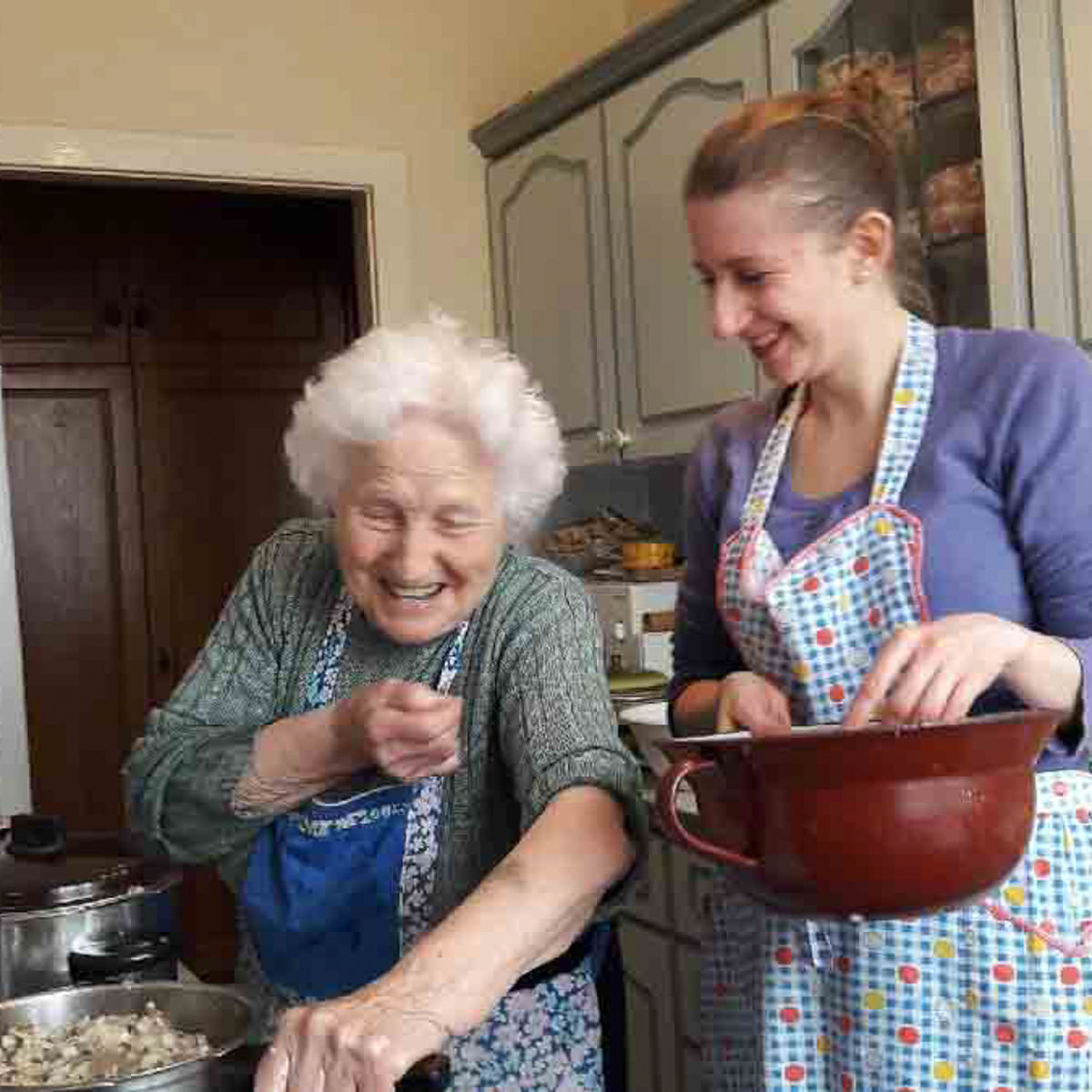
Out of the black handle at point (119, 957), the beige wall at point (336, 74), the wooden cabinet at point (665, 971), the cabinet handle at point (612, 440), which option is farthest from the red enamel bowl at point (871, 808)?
the beige wall at point (336, 74)

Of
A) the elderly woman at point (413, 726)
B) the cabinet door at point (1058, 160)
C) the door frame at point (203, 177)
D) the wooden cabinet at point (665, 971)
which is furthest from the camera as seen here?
the door frame at point (203, 177)

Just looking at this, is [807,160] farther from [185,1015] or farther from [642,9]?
[642,9]

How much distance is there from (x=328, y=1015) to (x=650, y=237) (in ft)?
6.80

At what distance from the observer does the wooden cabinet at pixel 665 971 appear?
2258mm

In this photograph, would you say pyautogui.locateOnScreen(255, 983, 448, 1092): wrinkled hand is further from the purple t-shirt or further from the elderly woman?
the purple t-shirt

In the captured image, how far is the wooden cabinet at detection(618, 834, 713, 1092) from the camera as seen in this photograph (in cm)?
226

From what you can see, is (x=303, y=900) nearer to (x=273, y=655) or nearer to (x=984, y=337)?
(x=273, y=655)

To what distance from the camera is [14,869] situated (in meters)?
1.25

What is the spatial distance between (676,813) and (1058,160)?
1341 mm

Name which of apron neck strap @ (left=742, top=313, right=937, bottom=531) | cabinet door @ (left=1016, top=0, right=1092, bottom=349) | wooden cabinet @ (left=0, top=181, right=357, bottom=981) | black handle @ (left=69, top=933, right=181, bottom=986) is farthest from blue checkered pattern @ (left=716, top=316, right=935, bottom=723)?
wooden cabinet @ (left=0, top=181, right=357, bottom=981)

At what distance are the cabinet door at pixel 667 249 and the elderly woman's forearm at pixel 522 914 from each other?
1592 millimetres

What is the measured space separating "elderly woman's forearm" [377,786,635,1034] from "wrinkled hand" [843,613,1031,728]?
20cm

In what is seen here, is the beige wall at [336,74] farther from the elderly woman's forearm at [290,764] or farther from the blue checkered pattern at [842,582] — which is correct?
the blue checkered pattern at [842,582]

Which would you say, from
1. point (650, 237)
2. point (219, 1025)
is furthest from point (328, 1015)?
point (650, 237)
